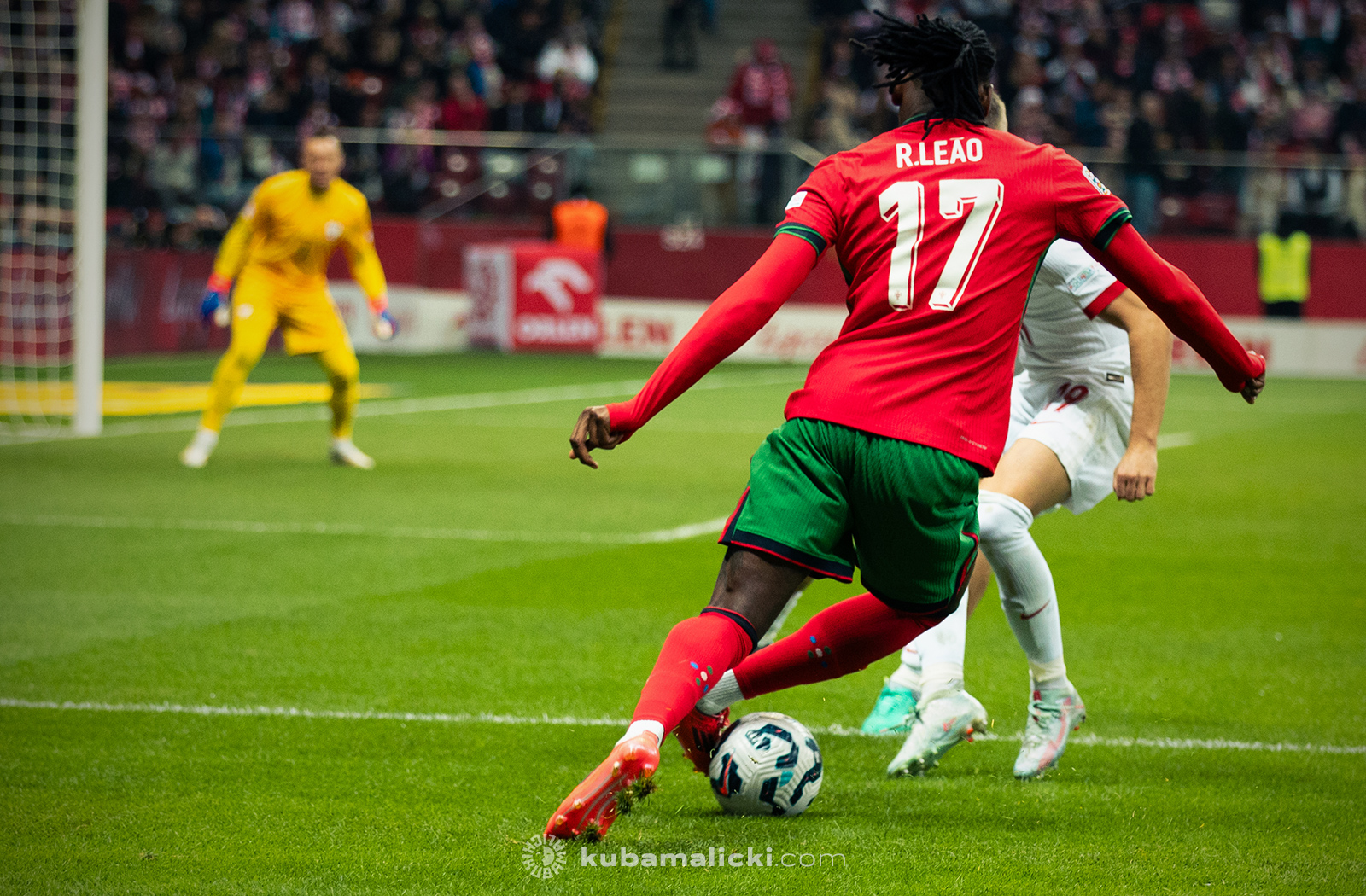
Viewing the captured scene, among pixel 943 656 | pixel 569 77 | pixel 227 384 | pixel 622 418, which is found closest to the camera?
pixel 622 418

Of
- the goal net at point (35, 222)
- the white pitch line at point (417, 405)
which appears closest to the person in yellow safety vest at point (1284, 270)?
the white pitch line at point (417, 405)

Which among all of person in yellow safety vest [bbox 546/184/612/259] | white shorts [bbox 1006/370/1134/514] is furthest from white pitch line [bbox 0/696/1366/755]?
person in yellow safety vest [bbox 546/184/612/259]

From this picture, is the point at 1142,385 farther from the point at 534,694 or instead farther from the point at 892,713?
the point at 534,694

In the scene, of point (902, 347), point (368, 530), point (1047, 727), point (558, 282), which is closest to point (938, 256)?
point (902, 347)

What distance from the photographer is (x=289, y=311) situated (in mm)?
11875

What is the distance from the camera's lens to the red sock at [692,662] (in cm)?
351

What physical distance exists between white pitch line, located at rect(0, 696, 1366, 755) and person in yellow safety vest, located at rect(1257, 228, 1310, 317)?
18.3 m

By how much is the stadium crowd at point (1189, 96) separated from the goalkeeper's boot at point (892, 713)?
17.5 meters

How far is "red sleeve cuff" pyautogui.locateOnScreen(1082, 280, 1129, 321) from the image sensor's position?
473 centimetres

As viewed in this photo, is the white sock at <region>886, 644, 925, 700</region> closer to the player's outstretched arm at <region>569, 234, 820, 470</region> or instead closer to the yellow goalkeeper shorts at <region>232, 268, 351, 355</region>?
the player's outstretched arm at <region>569, 234, 820, 470</region>

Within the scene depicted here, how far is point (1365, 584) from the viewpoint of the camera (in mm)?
7852

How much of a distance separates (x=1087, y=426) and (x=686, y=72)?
84.2 ft

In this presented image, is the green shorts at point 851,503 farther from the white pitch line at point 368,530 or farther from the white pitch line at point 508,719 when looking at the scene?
the white pitch line at point 368,530

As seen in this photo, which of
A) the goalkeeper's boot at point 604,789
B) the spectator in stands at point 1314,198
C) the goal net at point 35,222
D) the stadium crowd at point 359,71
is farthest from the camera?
the stadium crowd at point 359,71
